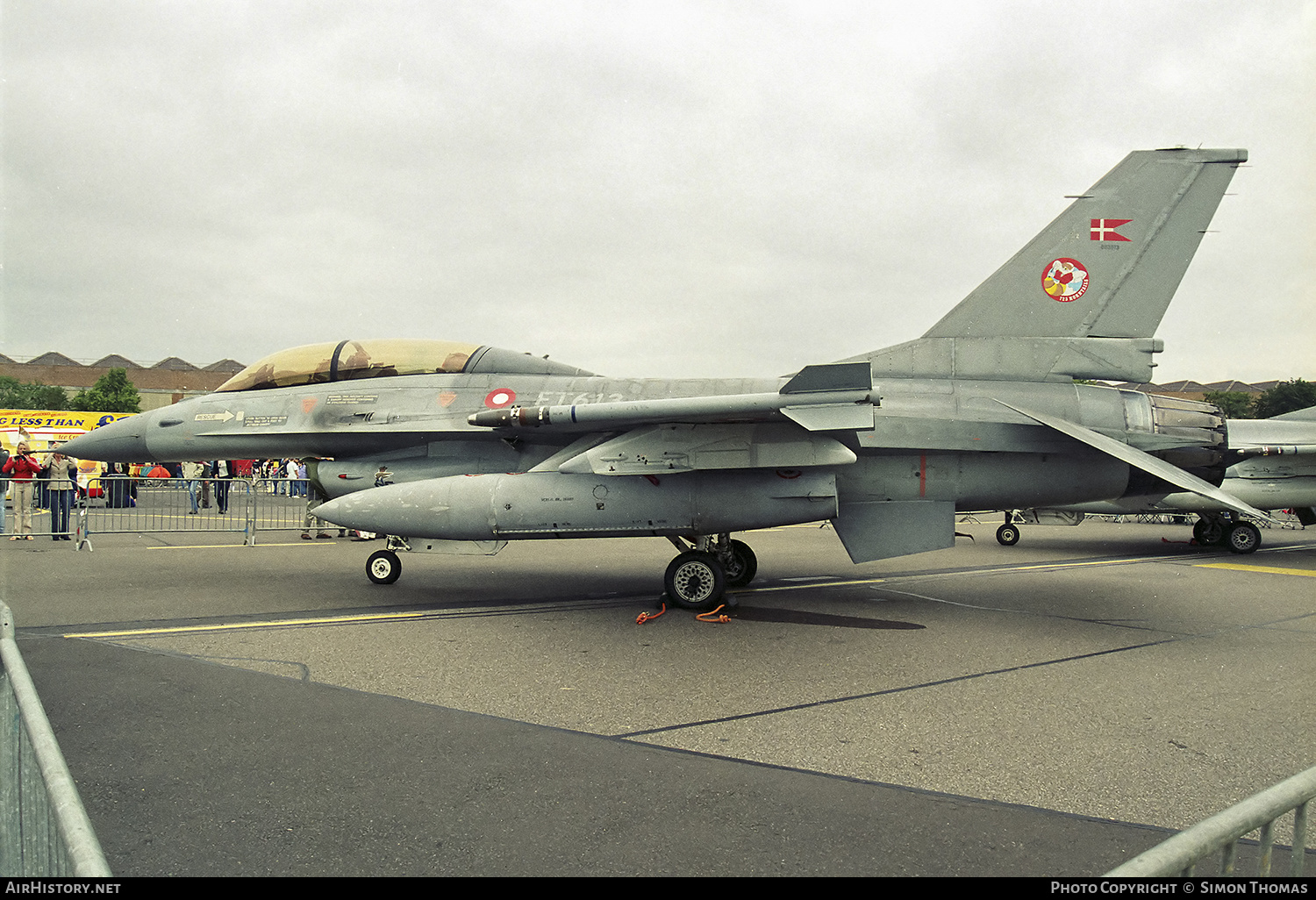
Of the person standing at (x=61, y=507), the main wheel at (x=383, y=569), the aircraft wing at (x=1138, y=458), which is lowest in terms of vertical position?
the main wheel at (x=383, y=569)

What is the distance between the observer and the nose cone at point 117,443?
28.1ft

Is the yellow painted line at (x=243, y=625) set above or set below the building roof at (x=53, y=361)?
below

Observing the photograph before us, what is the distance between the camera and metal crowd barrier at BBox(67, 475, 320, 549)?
12.4 metres

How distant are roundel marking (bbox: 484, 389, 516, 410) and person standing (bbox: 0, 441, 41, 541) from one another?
9.14 m

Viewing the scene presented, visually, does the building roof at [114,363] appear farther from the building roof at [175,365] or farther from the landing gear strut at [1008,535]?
the landing gear strut at [1008,535]

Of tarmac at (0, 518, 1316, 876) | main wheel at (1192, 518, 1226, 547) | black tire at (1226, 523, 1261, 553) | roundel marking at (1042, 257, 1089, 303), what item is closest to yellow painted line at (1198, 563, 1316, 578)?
black tire at (1226, 523, 1261, 553)

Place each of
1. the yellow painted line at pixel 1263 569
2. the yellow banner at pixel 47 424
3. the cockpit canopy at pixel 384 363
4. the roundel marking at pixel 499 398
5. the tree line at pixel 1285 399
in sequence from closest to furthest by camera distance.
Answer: the roundel marking at pixel 499 398
the cockpit canopy at pixel 384 363
the yellow painted line at pixel 1263 569
the yellow banner at pixel 47 424
the tree line at pixel 1285 399

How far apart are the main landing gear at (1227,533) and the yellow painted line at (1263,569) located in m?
1.77

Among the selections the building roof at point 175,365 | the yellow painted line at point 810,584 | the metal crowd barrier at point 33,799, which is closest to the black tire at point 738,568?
the yellow painted line at point 810,584

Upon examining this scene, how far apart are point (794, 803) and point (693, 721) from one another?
3.40 feet

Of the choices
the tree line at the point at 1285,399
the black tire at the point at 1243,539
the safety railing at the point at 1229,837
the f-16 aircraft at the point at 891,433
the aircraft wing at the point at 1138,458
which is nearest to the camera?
the safety railing at the point at 1229,837

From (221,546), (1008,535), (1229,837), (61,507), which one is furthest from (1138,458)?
(61,507)

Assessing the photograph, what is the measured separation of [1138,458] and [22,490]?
15515 millimetres
